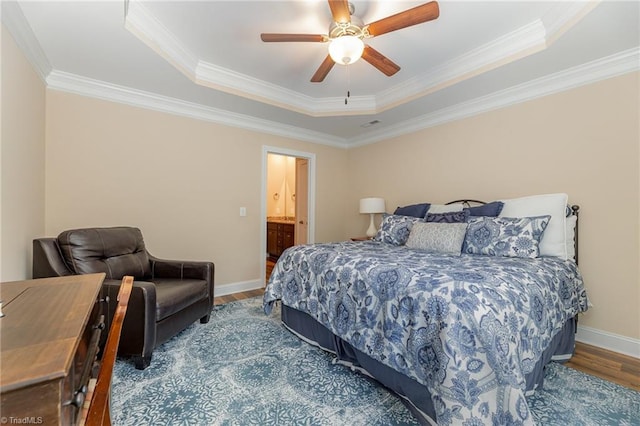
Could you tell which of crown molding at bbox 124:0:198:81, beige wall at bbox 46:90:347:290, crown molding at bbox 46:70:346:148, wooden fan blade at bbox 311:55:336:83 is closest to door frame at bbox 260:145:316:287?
beige wall at bbox 46:90:347:290

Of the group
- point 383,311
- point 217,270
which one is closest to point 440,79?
point 383,311

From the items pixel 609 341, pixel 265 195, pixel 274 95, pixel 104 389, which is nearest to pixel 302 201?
pixel 265 195

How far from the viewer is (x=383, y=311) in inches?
66.9

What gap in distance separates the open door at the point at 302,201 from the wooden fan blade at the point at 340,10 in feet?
9.90

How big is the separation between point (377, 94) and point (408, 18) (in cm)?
184

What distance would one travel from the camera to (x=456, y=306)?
1.35m

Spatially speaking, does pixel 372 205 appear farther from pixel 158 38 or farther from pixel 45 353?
pixel 45 353

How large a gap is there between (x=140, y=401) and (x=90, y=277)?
38.1 inches

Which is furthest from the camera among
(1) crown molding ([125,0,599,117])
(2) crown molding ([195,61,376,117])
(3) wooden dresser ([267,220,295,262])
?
(3) wooden dresser ([267,220,295,262])

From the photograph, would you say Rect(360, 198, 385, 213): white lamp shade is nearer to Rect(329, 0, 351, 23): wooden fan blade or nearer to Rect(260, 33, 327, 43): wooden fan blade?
Rect(260, 33, 327, 43): wooden fan blade

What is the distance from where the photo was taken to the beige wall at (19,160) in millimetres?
1920

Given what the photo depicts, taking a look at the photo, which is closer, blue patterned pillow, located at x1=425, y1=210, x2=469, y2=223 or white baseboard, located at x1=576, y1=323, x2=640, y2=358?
white baseboard, located at x1=576, y1=323, x2=640, y2=358

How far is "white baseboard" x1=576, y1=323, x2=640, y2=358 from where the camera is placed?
→ 90.2 inches

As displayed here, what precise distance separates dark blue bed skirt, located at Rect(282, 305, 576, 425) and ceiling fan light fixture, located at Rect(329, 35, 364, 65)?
2.09m
